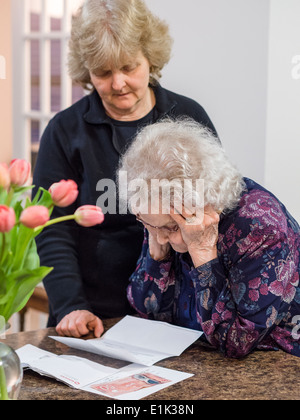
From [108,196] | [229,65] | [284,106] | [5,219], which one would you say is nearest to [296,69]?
[284,106]

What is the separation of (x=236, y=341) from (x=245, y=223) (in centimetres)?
29

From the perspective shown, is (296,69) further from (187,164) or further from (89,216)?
(89,216)

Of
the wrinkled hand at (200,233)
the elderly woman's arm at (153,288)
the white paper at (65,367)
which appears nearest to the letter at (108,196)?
the elderly woman's arm at (153,288)

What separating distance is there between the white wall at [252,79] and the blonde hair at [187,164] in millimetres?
654

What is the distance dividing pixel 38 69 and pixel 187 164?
8.51 feet

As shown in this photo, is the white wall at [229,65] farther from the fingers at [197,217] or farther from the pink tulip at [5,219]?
the pink tulip at [5,219]

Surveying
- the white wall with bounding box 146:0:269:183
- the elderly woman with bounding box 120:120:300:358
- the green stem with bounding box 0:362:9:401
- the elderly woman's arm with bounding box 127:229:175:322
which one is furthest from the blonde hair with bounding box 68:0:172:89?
the green stem with bounding box 0:362:9:401

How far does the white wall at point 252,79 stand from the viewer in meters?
2.19

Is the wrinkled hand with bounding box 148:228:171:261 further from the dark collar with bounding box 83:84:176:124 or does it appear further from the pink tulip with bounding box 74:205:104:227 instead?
the pink tulip with bounding box 74:205:104:227

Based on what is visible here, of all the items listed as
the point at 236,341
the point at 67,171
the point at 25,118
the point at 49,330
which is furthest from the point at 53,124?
the point at 25,118

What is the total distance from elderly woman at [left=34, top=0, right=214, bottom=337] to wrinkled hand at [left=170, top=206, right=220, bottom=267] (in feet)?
1.46

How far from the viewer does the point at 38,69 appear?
3.91 metres

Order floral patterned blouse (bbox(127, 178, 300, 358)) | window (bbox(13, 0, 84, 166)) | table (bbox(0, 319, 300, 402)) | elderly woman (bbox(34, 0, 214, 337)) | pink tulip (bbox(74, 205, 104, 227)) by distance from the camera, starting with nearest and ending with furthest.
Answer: pink tulip (bbox(74, 205, 104, 227)) → table (bbox(0, 319, 300, 402)) → floral patterned blouse (bbox(127, 178, 300, 358)) → elderly woman (bbox(34, 0, 214, 337)) → window (bbox(13, 0, 84, 166))

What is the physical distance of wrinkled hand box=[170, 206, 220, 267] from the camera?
5.20 feet
